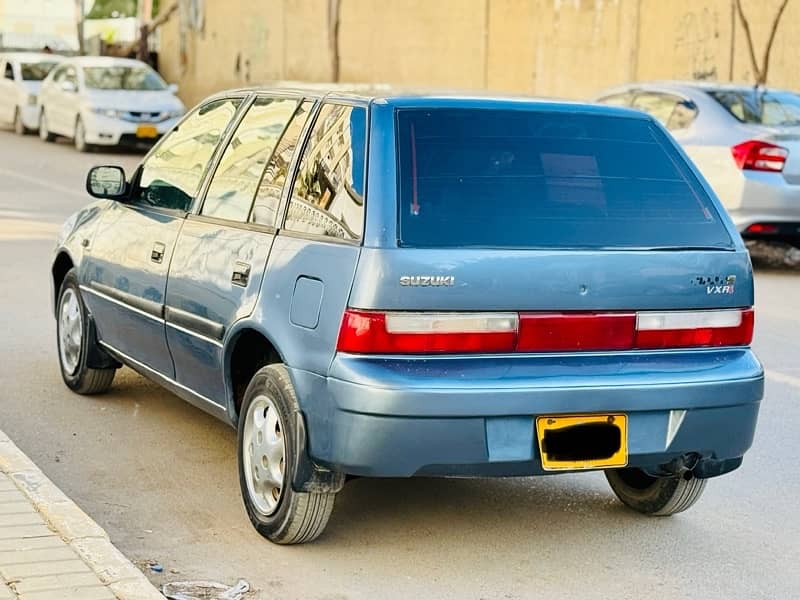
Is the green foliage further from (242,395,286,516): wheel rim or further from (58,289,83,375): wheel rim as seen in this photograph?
(242,395,286,516): wheel rim

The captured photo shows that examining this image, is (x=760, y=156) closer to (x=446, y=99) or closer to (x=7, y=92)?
(x=446, y=99)

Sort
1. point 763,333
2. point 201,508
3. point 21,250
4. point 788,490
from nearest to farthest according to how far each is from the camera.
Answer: point 201,508
point 788,490
point 763,333
point 21,250

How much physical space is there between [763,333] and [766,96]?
4.89 meters

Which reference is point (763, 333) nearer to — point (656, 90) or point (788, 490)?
point (788, 490)

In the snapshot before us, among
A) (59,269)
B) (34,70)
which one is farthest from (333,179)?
(34,70)

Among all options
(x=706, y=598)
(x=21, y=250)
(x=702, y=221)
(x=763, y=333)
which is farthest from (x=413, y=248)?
(x=21, y=250)

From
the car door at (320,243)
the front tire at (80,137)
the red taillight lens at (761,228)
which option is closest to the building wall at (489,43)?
the front tire at (80,137)

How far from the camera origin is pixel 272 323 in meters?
5.40

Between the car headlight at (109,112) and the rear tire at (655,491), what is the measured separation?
2018 cm

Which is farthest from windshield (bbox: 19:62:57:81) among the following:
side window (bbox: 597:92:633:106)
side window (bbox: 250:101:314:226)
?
side window (bbox: 250:101:314:226)

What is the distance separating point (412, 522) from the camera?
5.84 m

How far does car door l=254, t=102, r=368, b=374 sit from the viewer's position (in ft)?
16.8

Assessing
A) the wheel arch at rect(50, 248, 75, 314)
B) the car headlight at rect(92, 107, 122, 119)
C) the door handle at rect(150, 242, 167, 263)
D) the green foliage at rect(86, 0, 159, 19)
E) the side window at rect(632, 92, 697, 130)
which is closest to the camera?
the door handle at rect(150, 242, 167, 263)

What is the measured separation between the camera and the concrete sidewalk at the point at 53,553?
15.1ft
